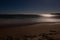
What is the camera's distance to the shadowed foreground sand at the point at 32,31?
34.4 inches

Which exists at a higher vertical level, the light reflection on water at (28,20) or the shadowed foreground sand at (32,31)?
the light reflection on water at (28,20)

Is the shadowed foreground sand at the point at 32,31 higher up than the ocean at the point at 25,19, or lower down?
lower down

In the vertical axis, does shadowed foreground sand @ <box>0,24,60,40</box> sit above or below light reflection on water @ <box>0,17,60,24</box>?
below

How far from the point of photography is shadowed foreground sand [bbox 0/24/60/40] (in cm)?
87

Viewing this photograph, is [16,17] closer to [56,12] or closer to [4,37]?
[4,37]

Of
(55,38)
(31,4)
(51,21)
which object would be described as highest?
(31,4)

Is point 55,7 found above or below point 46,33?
above

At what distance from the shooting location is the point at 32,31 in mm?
889

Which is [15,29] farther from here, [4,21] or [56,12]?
[56,12]

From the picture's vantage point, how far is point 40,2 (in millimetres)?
933

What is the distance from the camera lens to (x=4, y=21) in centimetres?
89

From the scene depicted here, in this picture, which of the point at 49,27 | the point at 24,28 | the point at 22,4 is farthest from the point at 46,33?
Result: the point at 22,4

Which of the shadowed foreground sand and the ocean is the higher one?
the ocean

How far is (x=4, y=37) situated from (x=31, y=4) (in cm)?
31
